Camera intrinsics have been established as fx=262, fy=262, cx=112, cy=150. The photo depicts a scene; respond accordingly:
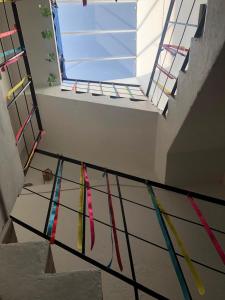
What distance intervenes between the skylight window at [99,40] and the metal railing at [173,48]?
53.3 inches

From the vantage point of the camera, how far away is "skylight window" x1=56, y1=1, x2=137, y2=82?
4.23 metres

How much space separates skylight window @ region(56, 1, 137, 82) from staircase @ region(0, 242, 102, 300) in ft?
10.5

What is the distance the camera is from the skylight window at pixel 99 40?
13.9 feet

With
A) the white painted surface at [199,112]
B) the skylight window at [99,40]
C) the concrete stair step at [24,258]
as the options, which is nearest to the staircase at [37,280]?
the concrete stair step at [24,258]

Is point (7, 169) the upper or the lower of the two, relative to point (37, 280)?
upper

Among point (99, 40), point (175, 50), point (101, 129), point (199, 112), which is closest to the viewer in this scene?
point (199, 112)

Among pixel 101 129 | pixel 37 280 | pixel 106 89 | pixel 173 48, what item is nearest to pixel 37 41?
pixel 106 89

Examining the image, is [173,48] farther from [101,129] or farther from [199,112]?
[101,129]

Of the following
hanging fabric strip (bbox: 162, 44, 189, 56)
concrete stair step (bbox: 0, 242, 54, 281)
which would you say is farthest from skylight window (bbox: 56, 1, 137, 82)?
concrete stair step (bbox: 0, 242, 54, 281)

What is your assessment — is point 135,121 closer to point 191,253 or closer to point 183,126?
point 183,126

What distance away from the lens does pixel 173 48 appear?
107 inches

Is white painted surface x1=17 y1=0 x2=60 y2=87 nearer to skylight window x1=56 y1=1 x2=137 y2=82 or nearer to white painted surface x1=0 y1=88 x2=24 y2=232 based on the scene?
skylight window x1=56 y1=1 x2=137 y2=82

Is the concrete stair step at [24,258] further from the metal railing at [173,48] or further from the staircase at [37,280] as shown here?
the metal railing at [173,48]

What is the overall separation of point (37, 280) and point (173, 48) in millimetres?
2476
